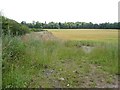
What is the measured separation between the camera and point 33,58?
15.5 ft

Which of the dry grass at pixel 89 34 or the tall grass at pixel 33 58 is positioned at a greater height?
the dry grass at pixel 89 34

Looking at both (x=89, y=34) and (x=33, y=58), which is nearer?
(x=33, y=58)

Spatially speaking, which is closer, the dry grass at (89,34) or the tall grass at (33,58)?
the tall grass at (33,58)

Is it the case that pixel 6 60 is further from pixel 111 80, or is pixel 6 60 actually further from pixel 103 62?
pixel 103 62

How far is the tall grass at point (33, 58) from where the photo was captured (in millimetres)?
3452

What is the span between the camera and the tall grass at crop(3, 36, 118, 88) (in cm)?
345

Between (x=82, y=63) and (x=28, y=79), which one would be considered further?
(x=82, y=63)

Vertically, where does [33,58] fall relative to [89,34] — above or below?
below

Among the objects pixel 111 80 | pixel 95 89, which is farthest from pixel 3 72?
pixel 111 80

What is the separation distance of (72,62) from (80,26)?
4.72 feet

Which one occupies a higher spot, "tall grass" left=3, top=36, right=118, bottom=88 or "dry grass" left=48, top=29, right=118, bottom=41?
"dry grass" left=48, top=29, right=118, bottom=41

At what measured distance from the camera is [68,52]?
6094 mm

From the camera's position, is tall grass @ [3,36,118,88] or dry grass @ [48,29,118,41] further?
dry grass @ [48,29,118,41]

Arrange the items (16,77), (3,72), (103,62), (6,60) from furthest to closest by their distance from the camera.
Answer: (103,62), (6,60), (3,72), (16,77)
